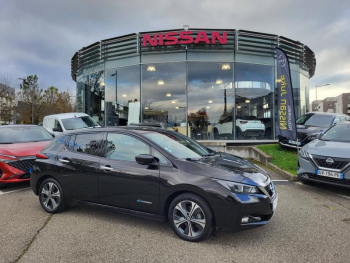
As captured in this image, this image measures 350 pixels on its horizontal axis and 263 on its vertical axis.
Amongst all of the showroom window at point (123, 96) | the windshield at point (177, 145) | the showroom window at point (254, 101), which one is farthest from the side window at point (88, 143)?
the showroom window at point (254, 101)

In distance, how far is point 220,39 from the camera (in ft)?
43.4

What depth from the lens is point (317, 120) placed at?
33.5 ft

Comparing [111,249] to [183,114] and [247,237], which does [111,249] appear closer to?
[247,237]

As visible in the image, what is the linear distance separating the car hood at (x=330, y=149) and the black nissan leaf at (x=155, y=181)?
8.48 ft

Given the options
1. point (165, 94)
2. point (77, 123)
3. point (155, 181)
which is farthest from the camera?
point (165, 94)

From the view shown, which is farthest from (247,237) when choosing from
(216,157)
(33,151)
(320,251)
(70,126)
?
(70,126)

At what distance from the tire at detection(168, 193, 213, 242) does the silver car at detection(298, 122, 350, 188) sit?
3459 millimetres

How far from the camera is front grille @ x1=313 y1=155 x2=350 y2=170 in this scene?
16.6ft

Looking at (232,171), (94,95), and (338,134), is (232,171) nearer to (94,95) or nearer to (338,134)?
(338,134)

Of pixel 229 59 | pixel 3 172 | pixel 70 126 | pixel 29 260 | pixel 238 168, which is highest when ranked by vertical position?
pixel 229 59

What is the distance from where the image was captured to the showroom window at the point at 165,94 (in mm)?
13922

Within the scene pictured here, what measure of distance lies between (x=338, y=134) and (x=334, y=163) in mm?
1625

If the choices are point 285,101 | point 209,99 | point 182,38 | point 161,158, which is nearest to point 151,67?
point 182,38

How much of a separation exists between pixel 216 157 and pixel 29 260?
278 cm
